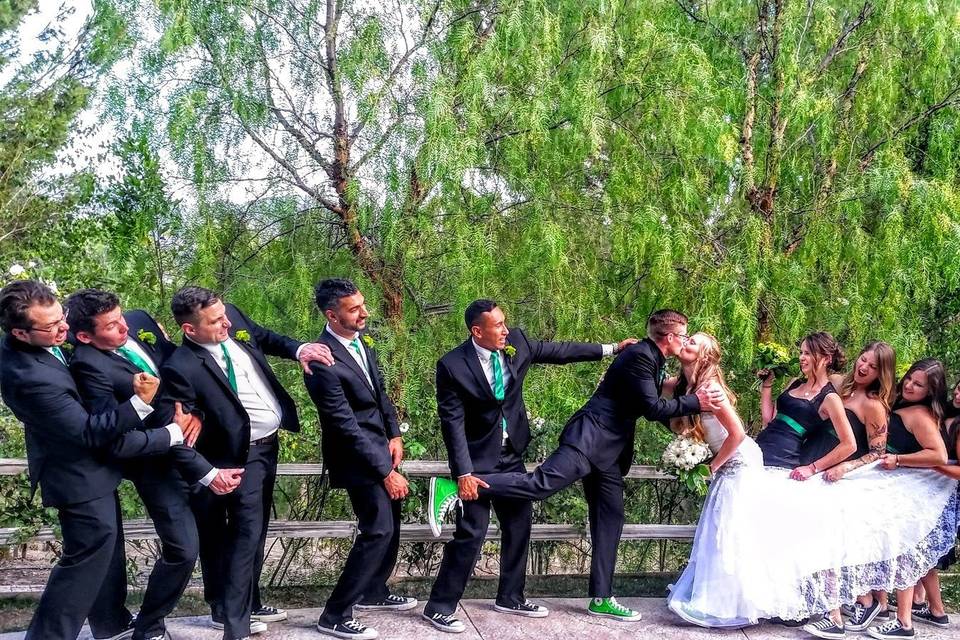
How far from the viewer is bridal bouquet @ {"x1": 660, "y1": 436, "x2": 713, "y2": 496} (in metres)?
5.65

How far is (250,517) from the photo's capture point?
14.9 ft

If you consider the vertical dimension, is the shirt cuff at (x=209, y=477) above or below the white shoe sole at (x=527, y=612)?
above

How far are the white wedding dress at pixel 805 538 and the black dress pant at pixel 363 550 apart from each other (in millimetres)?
1762

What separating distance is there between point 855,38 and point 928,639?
15.5 ft

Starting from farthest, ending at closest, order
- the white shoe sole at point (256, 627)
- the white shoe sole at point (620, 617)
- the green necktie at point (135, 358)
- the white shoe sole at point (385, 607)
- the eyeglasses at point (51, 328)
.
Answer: the white shoe sole at point (385, 607) → the white shoe sole at point (620, 617) → the white shoe sole at point (256, 627) → the green necktie at point (135, 358) → the eyeglasses at point (51, 328)

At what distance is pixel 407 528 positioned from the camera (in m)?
5.52

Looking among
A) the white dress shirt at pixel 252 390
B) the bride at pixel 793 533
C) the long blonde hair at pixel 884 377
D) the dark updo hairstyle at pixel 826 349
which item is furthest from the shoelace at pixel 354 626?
the long blonde hair at pixel 884 377

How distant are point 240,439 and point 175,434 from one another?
392 millimetres

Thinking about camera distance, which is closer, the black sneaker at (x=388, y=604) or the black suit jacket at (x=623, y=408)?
the black suit jacket at (x=623, y=408)

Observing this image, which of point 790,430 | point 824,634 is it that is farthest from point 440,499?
point 824,634

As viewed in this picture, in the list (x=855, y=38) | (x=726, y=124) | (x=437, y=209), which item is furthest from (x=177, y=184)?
(x=855, y=38)

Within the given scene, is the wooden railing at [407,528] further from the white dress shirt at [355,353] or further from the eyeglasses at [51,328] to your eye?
the eyeglasses at [51,328]

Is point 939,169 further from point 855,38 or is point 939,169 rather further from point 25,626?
point 25,626

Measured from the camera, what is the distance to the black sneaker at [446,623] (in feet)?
16.0
